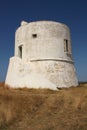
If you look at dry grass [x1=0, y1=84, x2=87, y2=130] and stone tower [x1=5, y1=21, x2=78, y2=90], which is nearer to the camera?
dry grass [x1=0, y1=84, x2=87, y2=130]

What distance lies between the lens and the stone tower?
45.9 feet

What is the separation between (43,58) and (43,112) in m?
7.13

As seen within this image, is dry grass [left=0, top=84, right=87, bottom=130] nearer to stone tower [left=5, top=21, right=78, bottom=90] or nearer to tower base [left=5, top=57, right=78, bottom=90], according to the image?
tower base [left=5, top=57, right=78, bottom=90]

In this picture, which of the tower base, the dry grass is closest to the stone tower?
the tower base

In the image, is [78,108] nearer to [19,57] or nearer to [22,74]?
[22,74]

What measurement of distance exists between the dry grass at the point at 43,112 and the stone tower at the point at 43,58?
4485 mm

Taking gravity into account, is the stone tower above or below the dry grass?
above

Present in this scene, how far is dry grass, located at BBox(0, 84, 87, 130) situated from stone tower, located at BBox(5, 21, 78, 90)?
14.7 feet

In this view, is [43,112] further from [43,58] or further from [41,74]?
[43,58]

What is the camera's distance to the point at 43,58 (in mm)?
14383

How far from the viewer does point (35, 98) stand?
358 inches

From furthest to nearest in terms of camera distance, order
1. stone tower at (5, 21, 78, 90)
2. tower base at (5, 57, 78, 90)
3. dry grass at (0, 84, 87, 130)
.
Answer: stone tower at (5, 21, 78, 90)
tower base at (5, 57, 78, 90)
dry grass at (0, 84, 87, 130)

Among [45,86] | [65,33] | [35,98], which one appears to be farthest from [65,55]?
[35,98]

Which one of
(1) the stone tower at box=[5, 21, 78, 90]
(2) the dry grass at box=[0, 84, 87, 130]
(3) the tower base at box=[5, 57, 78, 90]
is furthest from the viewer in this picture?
(1) the stone tower at box=[5, 21, 78, 90]
